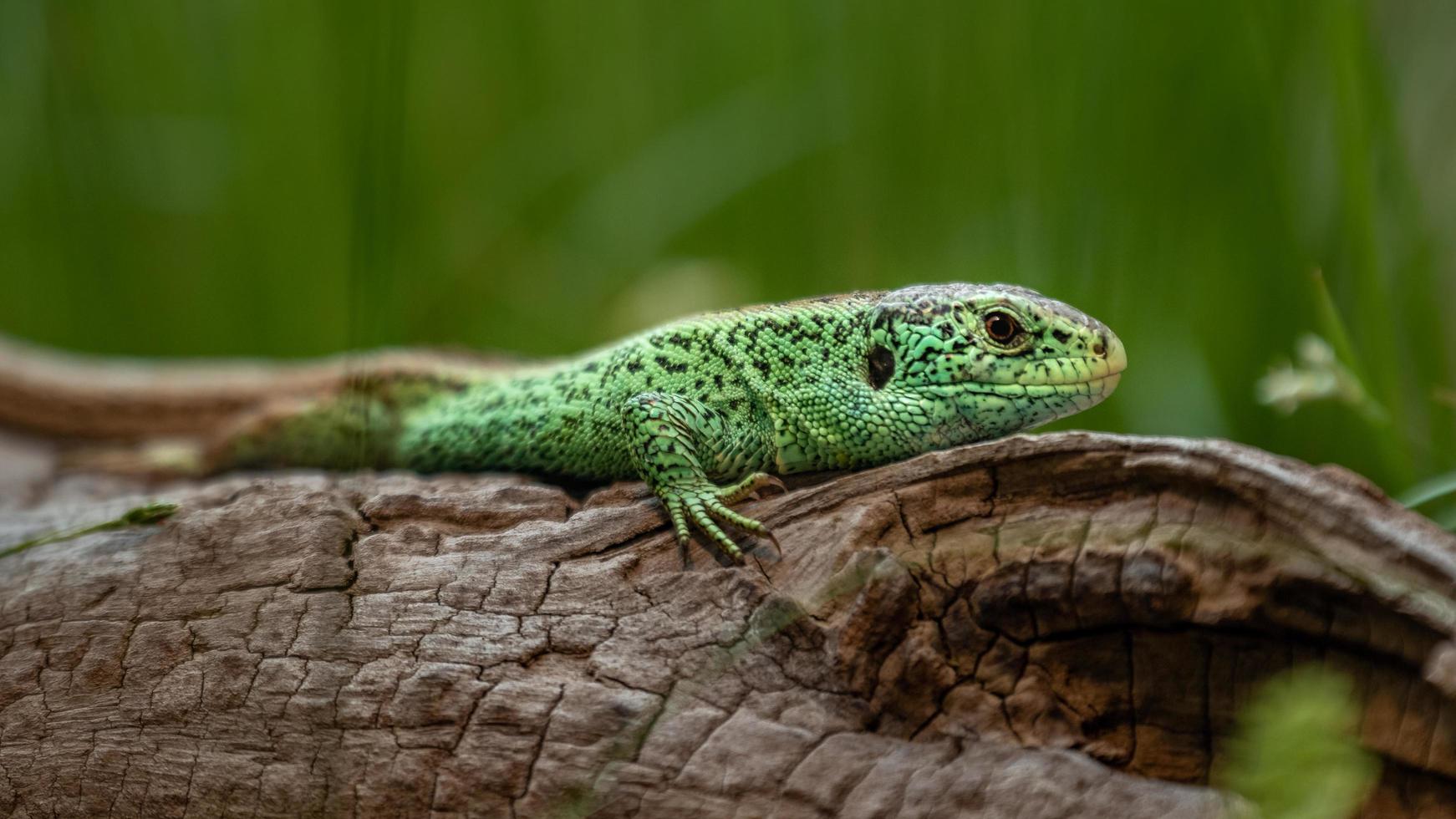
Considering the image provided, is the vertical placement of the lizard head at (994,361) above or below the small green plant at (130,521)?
above

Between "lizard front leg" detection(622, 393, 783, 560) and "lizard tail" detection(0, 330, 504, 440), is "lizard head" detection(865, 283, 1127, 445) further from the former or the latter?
"lizard tail" detection(0, 330, 504, 440)

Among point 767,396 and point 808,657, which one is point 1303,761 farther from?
point 767,396

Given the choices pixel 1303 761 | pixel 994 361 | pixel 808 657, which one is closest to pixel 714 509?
pixel 808 657

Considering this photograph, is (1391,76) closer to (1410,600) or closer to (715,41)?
(1410,600)

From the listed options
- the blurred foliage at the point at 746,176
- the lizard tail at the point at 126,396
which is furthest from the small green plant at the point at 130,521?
the lizard tail at the point at 126,396

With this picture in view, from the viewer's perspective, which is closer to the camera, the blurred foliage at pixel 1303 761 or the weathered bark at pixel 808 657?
the blurred foliage at pixel 1303 761

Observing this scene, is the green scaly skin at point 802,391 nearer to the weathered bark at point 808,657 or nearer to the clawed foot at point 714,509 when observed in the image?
the clawed foot at point 714,509
